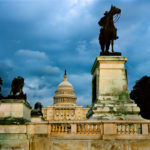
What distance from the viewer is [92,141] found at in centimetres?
1201

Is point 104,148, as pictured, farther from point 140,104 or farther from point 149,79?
point 149,79

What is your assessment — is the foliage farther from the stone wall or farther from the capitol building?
the capitol building

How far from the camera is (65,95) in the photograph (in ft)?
511

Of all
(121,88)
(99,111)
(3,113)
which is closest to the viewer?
(3,113)

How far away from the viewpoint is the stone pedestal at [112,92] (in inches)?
588

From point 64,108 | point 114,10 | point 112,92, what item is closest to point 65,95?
point 64,108

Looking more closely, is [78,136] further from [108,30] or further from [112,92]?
[108,30]

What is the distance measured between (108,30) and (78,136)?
8.90 meters

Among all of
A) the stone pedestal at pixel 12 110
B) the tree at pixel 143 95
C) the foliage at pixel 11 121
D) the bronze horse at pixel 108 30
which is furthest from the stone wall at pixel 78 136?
the tree at pixel 143 95

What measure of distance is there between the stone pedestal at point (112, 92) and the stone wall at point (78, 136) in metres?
2.30

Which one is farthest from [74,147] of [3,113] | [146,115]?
[146,115]

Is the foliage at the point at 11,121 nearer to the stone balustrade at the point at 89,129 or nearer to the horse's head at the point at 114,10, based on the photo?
the stone balustrade at the point at 89,129

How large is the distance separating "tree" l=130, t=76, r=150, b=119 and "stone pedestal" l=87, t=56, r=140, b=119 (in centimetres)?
2733

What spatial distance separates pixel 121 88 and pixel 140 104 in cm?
2971
